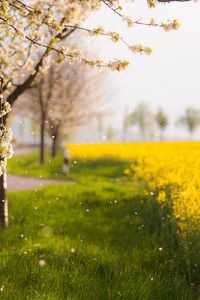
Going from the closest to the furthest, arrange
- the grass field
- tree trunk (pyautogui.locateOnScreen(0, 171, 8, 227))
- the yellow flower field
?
the grass field
the yellow flower field
tree trunk (pyautogui.locateOnScreen(0, 171, 8, 227))

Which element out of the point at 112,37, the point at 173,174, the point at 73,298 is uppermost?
the point at 112,37

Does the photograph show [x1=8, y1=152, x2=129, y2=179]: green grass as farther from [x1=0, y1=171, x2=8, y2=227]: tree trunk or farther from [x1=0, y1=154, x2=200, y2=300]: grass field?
[x1=0, y1=171, x2=8, y2=227]: tree trunk

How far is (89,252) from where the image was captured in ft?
29.1

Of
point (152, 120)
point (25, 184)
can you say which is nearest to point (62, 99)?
point (25, 184)

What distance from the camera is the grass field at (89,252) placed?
725 centimetres

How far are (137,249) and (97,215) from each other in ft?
9.47

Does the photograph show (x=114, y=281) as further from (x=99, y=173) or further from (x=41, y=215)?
(x=99, y=173)

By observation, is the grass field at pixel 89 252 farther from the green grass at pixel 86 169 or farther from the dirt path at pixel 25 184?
the green grass at pixel 86 169

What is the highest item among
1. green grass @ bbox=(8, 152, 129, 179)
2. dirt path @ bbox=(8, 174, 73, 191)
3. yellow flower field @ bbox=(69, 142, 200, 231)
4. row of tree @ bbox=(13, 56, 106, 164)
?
row of tree @ bbox=(13, 56, 106, 164)

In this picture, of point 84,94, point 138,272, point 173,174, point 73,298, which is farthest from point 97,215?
point 84,94

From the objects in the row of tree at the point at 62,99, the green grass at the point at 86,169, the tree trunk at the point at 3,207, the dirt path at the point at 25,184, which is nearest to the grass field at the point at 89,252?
the tree trunk at the point at 3,207

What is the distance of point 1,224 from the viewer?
10.9 meters

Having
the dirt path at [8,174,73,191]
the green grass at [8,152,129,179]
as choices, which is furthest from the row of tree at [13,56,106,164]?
the dirt path at [8,174,73,191]

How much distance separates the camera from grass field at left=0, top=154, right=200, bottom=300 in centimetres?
725
